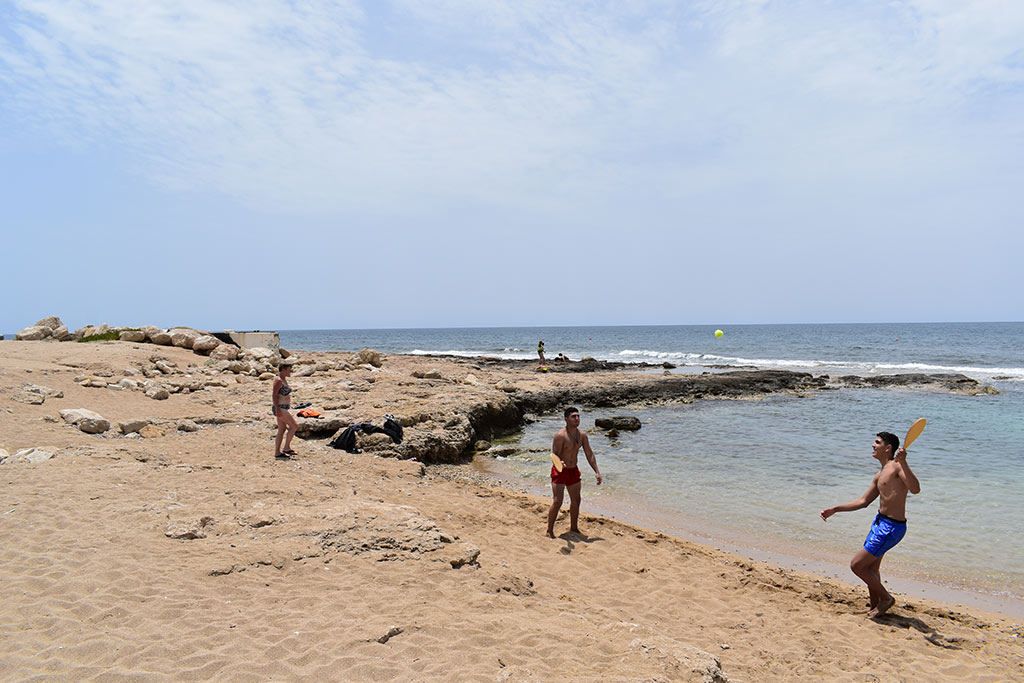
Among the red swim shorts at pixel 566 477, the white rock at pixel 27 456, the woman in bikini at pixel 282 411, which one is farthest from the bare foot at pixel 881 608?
the white rock at pixel 27 456

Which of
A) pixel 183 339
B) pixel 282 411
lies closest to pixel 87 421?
pixel 282 411

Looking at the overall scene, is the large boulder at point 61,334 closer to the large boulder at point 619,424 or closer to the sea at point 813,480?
the sea at point 813,480

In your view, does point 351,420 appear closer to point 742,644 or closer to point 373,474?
point 373,474

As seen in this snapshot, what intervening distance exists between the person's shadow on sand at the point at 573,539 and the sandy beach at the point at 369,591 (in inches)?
1.4

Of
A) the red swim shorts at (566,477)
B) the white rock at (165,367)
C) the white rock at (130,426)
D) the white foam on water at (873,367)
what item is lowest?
the white foam on water at (873,367)

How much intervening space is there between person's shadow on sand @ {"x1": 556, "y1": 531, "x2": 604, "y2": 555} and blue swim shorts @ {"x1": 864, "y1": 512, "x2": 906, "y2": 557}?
9.96ft

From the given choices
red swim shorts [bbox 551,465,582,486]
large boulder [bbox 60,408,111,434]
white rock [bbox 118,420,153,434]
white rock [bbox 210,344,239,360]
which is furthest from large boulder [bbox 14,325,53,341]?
red swim shorts [bbox 551,465,582,486]

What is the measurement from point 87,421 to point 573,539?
847 centimetres

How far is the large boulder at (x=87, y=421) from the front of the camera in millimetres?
9922

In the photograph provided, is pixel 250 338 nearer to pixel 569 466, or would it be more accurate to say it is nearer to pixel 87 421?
pixel 87 421

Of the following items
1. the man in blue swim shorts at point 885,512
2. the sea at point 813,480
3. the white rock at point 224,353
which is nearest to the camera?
the man in blue swim shorts at point 885,512

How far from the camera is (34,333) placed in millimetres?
21812

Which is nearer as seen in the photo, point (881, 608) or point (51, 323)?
point (881, 608)

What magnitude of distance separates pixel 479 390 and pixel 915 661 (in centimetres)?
1316
